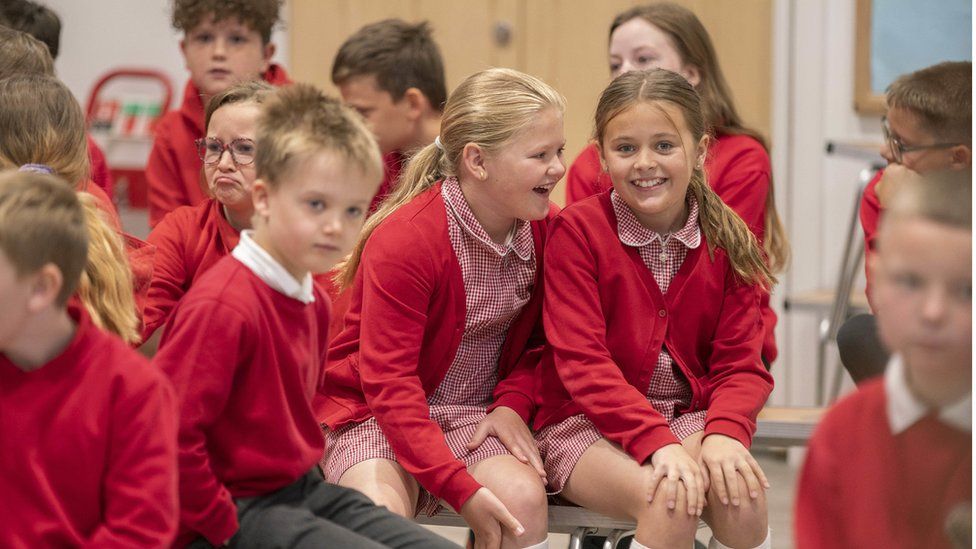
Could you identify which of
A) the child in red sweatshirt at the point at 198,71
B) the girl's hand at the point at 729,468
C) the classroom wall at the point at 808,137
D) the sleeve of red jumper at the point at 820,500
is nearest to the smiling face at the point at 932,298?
the sleeve of red jumper at the point at 820,500

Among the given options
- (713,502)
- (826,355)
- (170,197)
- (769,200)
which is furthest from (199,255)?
(826,355)

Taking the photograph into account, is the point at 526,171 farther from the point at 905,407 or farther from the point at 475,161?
the point at 905,407

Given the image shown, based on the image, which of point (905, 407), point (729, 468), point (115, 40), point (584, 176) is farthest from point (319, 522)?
point (115, 40)

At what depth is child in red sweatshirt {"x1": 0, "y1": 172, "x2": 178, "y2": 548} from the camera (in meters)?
1.20

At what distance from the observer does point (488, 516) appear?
164cm

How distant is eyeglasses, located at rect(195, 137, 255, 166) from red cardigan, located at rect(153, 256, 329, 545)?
0.55 m

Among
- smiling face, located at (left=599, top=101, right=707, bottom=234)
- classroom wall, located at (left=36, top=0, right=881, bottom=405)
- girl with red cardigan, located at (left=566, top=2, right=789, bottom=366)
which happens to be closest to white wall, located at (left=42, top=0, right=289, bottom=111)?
classroom wall, located at (left=36, top=0, right=881, bottom=405)

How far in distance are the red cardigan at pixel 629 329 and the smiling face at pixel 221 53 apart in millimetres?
1013

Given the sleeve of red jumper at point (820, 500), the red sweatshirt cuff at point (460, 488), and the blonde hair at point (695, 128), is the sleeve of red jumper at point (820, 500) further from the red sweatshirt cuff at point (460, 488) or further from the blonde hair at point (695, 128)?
the blonde hair at point (695, 128)

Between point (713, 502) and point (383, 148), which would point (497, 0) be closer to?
point (383, 148)

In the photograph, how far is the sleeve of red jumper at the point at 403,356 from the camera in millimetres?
1664

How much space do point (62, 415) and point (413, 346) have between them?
62 centimetres

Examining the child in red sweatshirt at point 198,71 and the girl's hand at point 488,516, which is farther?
the child in red sweatshirt at point 198,71

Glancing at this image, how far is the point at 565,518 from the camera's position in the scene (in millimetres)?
1750
